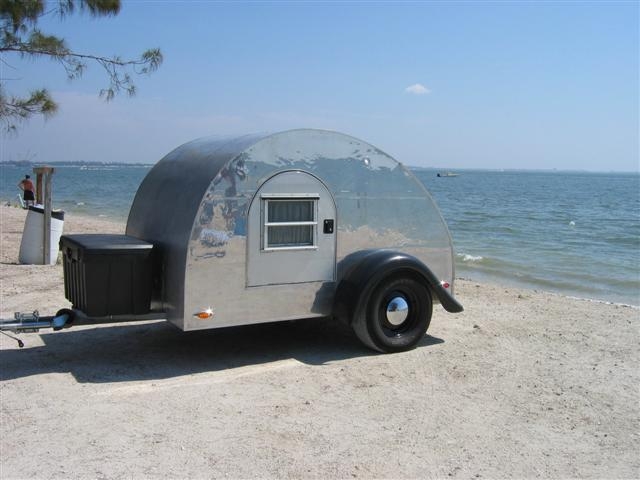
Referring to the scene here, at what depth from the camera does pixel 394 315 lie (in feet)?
24.6

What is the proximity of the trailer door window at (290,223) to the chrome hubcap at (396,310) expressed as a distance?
1133 millimetres

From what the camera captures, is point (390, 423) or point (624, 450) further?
point (390, 423)

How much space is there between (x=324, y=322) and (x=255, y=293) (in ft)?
7.93

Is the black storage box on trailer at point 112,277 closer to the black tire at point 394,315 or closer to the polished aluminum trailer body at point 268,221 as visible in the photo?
Answer: the polished aluminum trailer body at point 268,221

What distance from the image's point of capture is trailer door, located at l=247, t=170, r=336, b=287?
676 cm

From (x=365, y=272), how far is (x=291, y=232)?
2.96 feet

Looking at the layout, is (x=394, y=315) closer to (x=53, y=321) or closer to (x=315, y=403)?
(x=315, y=403)

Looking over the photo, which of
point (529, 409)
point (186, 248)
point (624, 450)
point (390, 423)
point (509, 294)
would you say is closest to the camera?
point (624, 450)

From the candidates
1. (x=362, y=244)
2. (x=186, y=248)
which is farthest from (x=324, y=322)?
(x=186, y=248)

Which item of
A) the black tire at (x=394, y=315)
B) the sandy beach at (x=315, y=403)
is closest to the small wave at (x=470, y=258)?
the sandy beach at (x=315, y=403)

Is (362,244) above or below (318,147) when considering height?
below

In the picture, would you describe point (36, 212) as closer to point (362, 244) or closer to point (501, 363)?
point (362, 244)

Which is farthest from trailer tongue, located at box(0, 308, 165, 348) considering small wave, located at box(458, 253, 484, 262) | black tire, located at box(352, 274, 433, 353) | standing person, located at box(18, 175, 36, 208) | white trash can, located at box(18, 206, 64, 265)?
standing person, located at box(18, 175, 36, 208)

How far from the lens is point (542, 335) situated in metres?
8.73
